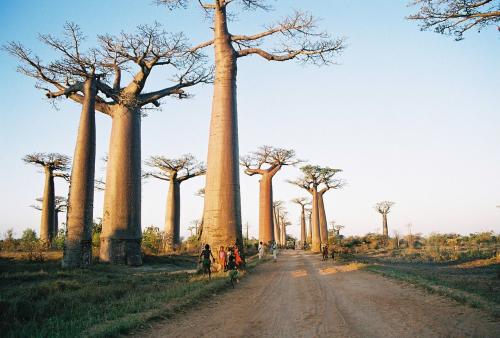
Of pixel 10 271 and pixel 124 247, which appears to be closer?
pixel 10 271

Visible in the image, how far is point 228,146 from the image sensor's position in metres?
10.5

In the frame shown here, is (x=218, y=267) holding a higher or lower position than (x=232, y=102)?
lower

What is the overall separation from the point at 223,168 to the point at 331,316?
20.8 ft

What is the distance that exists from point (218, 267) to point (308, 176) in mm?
23094

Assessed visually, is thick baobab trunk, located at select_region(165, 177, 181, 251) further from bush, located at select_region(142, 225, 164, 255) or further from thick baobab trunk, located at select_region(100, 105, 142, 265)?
thick baobab trunk, located at select_region(100, 105, 142, 265)

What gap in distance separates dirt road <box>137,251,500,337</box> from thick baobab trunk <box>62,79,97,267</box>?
613 centimetres

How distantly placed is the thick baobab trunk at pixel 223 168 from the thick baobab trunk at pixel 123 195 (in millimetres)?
3628

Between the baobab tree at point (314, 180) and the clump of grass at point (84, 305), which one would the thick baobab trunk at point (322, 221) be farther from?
the clump of grass at point (84, 305)

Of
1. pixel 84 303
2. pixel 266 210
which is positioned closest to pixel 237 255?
pixel 84 303

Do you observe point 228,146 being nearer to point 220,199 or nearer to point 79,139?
point 220,199

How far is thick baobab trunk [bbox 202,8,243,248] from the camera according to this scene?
10.1 meters

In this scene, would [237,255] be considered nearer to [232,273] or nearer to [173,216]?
[232,273]

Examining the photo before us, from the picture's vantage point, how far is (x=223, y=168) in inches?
407

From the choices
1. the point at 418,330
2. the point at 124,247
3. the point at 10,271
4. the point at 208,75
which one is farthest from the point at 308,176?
the point at 418,330
